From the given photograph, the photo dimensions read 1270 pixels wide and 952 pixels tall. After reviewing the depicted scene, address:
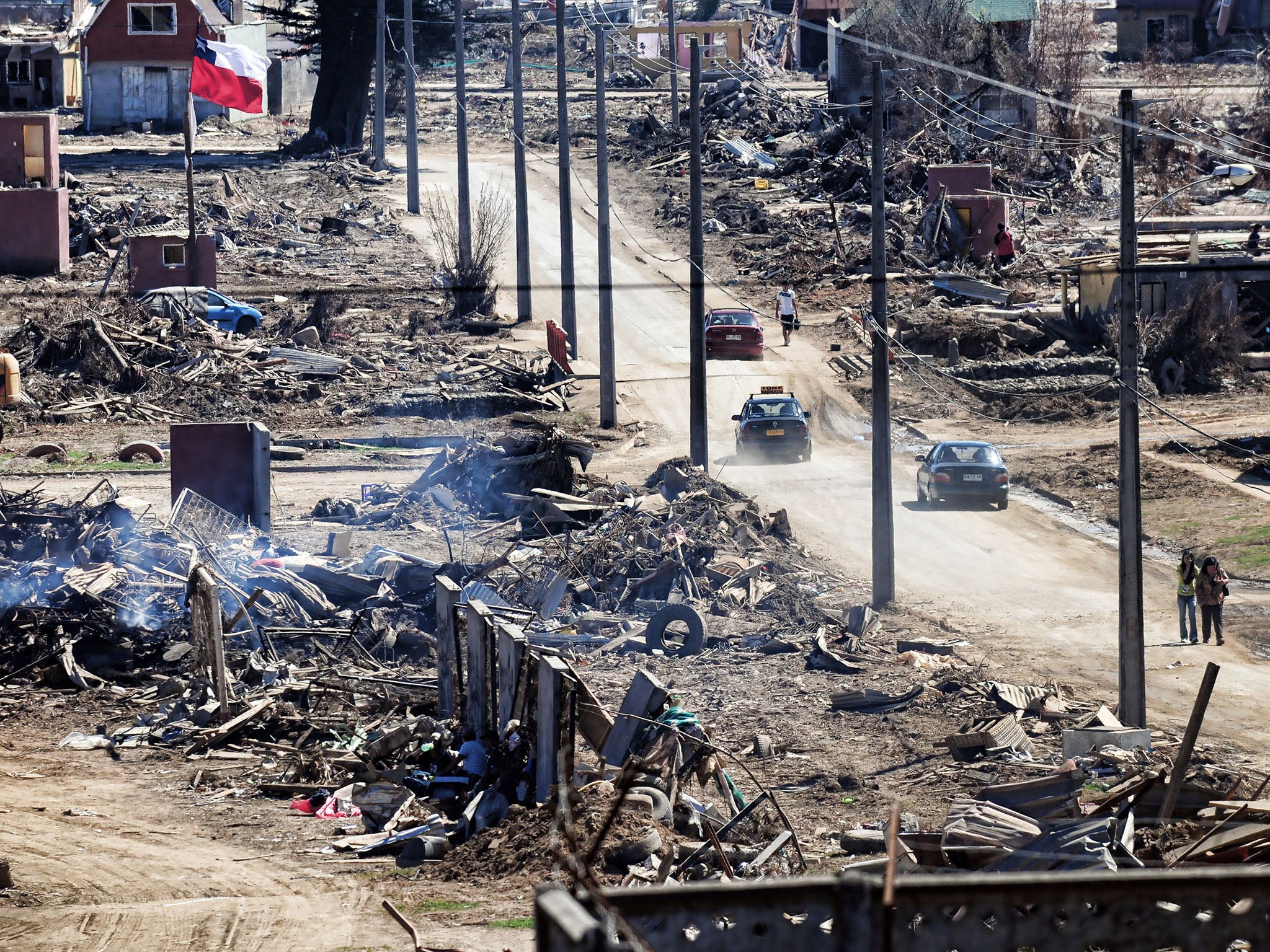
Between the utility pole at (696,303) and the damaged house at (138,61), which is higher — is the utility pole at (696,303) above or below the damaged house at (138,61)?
below

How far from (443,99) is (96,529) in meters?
70.1

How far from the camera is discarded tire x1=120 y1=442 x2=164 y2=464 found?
33406 millimetres

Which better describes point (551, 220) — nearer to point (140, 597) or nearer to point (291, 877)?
point (140, 597)

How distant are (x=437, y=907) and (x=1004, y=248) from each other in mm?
43195

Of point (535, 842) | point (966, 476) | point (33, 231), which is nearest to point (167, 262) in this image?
point (33, 231)

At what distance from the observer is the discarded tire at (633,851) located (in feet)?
38.4

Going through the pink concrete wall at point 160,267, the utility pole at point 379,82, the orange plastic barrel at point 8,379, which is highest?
the utility pole at point 379,82

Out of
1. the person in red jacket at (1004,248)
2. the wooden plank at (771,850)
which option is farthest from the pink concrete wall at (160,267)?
the wooden plank at (771,850)

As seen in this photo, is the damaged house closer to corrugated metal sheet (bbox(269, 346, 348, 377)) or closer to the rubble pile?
the rubble pile

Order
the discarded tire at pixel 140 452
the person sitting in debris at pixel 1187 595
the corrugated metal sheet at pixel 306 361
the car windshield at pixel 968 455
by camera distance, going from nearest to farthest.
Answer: the person sitting in debris at pixel 1187 595, the car windshield at pixel 968 455, the discarded tire at pixel 140 452, the corrugated metal sheet at pixel 306 361

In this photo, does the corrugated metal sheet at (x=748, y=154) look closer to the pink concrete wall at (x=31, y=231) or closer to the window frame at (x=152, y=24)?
the window frame at (x=152, y=24)

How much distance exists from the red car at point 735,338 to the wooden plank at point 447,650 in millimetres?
27790

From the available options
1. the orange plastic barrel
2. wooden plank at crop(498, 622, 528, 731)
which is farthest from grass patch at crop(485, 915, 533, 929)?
the orange plastic barrel

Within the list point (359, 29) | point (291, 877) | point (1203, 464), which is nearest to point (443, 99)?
→ point (359, 29)
